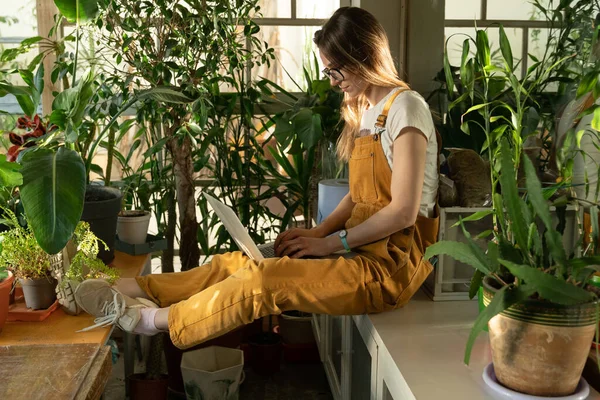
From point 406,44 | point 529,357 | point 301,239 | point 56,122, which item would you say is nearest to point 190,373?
point 301,239

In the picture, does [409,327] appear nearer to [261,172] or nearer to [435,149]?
[435,149]

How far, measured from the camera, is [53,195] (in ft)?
5.86

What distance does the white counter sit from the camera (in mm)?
1429

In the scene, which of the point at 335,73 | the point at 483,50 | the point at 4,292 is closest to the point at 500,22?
the point at 335,73

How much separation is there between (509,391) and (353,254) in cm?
83

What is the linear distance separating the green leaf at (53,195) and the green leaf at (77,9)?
523 millimetres

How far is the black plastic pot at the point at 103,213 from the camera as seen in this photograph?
218 centimetres

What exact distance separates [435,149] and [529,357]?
90 centimetres

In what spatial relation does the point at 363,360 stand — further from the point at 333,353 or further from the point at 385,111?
the point at 385,111

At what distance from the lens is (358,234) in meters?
2.03

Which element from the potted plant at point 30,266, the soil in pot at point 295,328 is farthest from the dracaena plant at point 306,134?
the potted plant at point 30,266

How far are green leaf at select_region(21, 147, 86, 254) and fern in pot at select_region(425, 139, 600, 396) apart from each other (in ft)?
3.19

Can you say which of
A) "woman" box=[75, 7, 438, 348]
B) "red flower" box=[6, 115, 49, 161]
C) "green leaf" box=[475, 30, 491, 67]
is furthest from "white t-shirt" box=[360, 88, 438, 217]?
"red flower" box=[6, 115, 49, 161]

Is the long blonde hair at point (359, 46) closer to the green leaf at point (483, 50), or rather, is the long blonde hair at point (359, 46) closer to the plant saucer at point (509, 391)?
the green leaf at point (483, 50)
